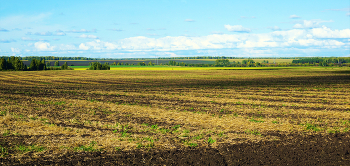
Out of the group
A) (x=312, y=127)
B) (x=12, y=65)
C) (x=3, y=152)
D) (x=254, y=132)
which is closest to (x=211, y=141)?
(x=254, y=132)

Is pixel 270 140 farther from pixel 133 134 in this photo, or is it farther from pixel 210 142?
pixel 133 134

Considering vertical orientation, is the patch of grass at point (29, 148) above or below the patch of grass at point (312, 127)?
below

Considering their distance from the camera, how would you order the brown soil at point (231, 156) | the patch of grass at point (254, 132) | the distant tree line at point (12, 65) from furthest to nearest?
the distant tree line at point (12, 65)
the patch of grass at point (254, 132)
the brown soil at point (231, 156)

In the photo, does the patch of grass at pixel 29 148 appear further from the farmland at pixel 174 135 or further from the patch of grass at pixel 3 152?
the patch of grass at pixel 3 152

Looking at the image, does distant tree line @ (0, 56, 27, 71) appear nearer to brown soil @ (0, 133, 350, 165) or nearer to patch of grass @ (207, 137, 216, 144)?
brown soil @ (0, 133, 350, 165)

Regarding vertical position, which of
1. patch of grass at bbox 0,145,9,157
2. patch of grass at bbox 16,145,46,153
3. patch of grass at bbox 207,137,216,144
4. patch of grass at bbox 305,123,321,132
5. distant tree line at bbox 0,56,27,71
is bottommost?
patch of grass at bbox 0,145,9,157

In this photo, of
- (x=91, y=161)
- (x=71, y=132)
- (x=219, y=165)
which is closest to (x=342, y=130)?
(x=219, y=165)

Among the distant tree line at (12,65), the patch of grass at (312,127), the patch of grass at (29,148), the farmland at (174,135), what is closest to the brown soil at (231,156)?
the farmland at (174,135)

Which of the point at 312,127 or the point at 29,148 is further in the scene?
the point at 312,127

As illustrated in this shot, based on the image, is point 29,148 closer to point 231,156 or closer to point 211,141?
point 211,141

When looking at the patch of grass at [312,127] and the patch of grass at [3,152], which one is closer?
the patch of grass at [3,152]

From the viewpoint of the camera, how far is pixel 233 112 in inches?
773

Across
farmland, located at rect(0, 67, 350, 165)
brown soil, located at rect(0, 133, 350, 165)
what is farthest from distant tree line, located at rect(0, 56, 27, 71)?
brown soil, located at rect(0, 133, 350, 165)

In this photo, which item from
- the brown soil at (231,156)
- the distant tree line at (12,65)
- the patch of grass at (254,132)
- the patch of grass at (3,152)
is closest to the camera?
the brown soil at (231,156)
